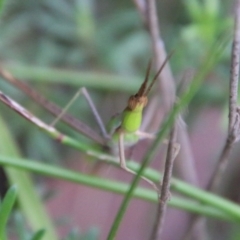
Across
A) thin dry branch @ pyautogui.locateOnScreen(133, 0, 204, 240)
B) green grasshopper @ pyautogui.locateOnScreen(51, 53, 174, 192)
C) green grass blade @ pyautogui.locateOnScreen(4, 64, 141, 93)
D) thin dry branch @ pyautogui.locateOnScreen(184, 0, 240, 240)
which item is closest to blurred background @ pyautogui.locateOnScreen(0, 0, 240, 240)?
green grass blade @ pyautogui.locateOnScreen(4, 64, 141, 93)

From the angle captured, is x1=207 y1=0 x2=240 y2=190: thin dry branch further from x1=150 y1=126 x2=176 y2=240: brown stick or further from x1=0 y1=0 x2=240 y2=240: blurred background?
x1=0 y1=0 x2=240 y2=240: blurred background

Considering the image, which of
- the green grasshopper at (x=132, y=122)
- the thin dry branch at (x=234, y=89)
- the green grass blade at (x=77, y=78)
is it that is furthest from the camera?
the green grass blade at (x=77, y=78)

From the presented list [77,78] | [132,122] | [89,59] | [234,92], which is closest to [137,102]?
[132,122]

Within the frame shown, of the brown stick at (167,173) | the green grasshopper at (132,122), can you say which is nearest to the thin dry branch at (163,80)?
the green grasshopper at (132,122)

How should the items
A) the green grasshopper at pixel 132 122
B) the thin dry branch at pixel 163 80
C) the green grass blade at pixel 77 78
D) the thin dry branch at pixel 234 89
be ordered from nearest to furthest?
the thin dry branch at pixel 234 89
the green grasshopper at pixel 132 122
the thin dry branch at pixel 163 80
the green grass blade at pixel 77 78

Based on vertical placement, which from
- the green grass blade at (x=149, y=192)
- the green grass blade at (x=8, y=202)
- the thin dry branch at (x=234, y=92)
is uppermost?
the thin dry branch at (x=234, y=92)

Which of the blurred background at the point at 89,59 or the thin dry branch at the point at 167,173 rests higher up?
the blurred background at the point at 89,59

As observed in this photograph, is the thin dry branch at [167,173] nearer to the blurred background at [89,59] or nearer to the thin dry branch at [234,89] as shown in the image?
the thin dry branch at [234,89]

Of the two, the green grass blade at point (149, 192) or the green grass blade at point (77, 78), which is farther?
the green grass blade at point (77, 78)
